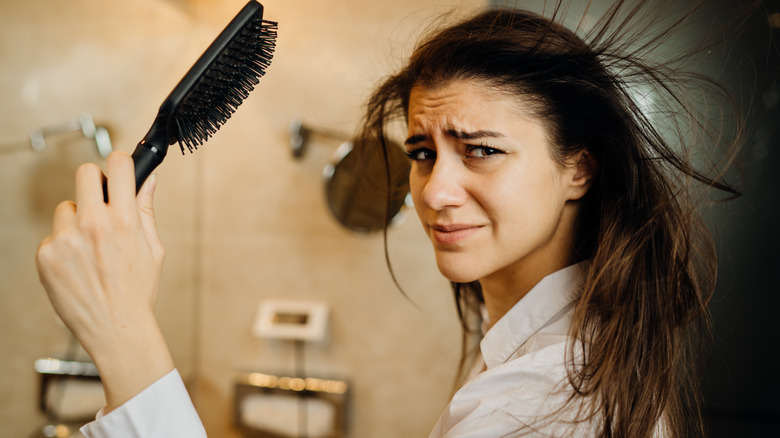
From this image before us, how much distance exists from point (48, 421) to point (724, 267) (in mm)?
1275

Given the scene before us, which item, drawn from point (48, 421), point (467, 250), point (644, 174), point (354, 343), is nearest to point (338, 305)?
point (354, 343)

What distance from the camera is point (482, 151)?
64 cm

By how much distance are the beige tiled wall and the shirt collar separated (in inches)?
25.5

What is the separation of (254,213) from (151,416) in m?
0.97

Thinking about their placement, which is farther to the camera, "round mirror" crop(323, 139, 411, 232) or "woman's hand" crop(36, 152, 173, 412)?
"round mirror" crop(323, 139, 411, 232)

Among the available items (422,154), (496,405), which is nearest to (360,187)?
(422,154)

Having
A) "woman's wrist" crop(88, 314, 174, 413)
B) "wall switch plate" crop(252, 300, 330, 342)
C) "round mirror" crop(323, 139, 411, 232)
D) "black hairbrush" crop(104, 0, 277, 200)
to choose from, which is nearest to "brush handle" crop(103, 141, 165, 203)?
"black hairbrush" crop(104, 0, 277, 200)

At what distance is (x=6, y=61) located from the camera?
2.86ft

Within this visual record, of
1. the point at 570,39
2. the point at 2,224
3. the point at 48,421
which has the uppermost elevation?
the point at 570,39

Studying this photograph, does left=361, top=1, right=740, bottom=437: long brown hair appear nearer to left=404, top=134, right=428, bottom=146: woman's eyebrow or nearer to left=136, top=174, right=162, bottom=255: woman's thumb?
left=404, top=134, right=428, bottom=146: woman's eyebrow

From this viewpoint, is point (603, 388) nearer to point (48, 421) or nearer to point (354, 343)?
point (354, 343)

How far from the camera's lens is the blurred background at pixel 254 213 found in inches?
40.8

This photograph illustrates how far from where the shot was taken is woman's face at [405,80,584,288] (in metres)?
0.63

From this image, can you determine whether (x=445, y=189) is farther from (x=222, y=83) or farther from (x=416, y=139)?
(x=222, y=83)
